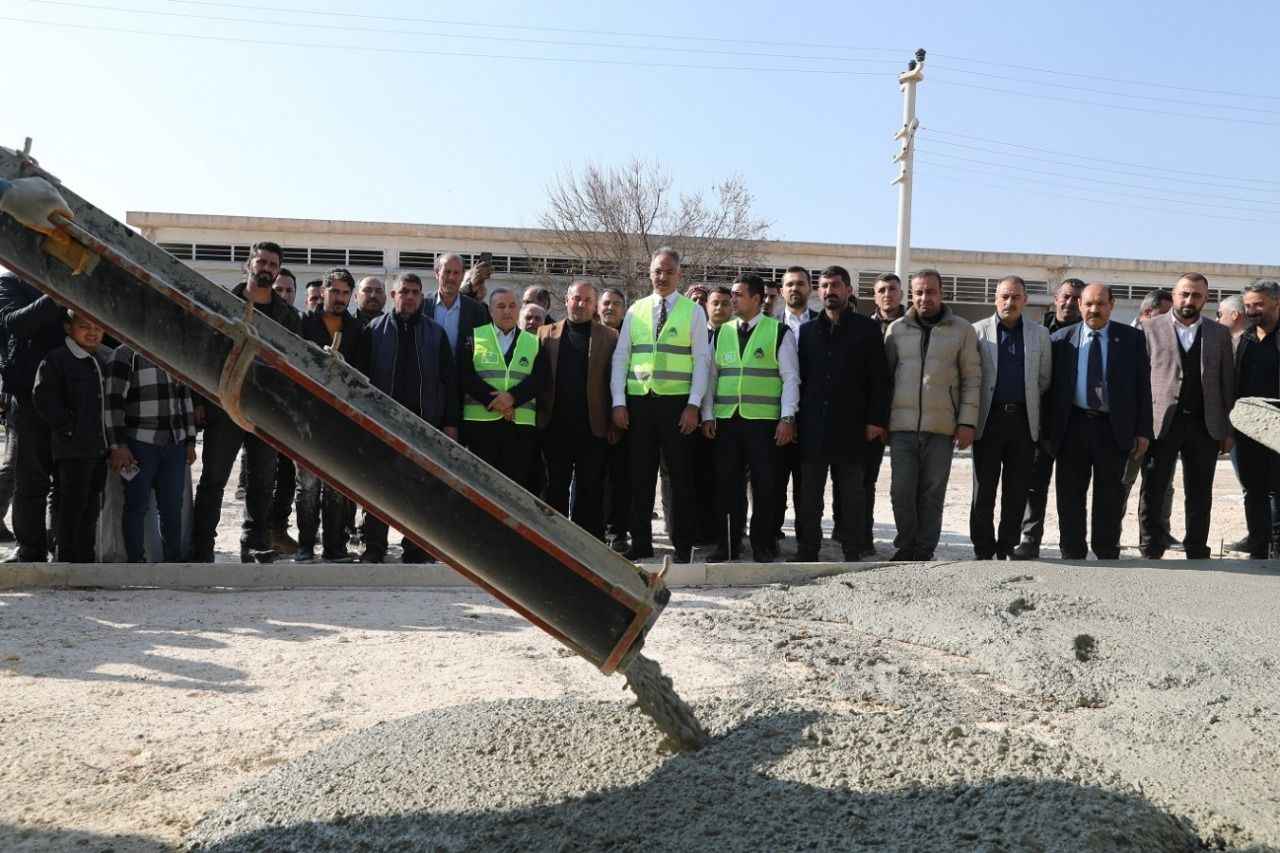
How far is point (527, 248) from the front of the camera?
2798cm

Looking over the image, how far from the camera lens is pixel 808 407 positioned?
7.17m

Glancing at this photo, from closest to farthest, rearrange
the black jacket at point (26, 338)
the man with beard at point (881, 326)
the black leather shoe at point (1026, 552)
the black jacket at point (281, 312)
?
the black jacket at point (26, 338) → the black jacket at point (281, 312) → the black leather shoe at point (1026, 552) → the man with beard at point (881, 326)

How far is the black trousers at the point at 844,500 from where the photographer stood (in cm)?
711

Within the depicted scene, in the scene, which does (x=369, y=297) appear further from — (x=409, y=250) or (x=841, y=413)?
(x=409, y=250)

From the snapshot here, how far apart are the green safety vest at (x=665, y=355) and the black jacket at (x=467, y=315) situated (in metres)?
1.15

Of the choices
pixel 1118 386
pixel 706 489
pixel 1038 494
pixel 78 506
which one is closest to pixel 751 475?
pixel 706 489

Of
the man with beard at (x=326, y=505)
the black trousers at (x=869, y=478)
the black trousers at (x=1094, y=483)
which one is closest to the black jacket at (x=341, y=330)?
the man with beard at (x=326, y=505)

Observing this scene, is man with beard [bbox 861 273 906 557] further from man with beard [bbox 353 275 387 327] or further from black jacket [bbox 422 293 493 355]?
man with beard [bbox 353 275 387 327]

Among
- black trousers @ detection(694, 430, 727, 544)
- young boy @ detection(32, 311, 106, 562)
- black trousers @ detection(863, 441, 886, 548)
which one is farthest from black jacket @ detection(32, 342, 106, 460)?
black trousers @ detection(863, 441, 886, 548)

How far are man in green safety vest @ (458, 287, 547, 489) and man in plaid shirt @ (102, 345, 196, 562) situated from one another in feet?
5.52

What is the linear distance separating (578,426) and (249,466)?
208 centimetres

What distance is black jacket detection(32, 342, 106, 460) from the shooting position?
600 centimetres

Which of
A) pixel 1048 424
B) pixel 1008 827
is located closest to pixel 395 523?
pixel 1008 827

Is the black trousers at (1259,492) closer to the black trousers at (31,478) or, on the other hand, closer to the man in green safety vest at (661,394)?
the man in green safety vest at (661,394)
